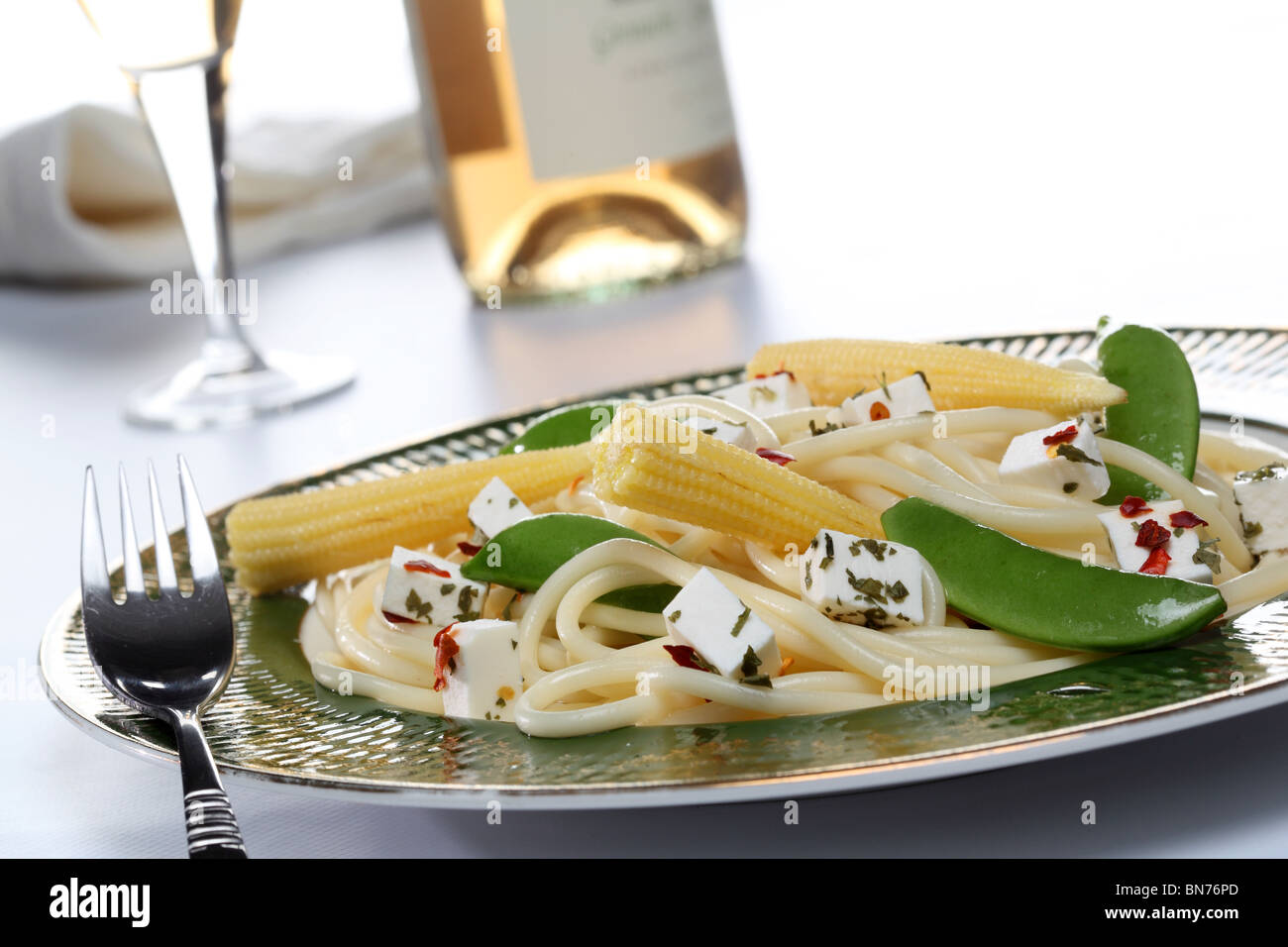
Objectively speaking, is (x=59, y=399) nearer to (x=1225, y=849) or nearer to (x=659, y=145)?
(x=659, y=145)

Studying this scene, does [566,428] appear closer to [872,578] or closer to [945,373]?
[945,373]

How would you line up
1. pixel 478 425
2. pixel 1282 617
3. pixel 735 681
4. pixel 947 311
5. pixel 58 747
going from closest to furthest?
pixel 1282 617 < pixel 735 681 < pixel 58 747 < pixel 478 425 < pixel 947 311

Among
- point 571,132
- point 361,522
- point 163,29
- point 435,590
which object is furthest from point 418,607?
point 571,132

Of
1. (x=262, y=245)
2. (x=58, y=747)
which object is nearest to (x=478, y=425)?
(x=58, y=747)

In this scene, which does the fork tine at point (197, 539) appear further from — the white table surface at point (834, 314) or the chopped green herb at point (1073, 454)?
the chopped green herb at point (1073, 454)

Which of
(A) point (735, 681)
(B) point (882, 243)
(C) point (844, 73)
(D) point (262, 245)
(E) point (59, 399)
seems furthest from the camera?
(C) point (844, 73)

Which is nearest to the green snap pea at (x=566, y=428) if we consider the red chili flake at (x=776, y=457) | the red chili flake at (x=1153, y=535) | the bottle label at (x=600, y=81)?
the red chili flake at (x=776, y=457)

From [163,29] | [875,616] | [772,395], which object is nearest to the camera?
[875,616]
